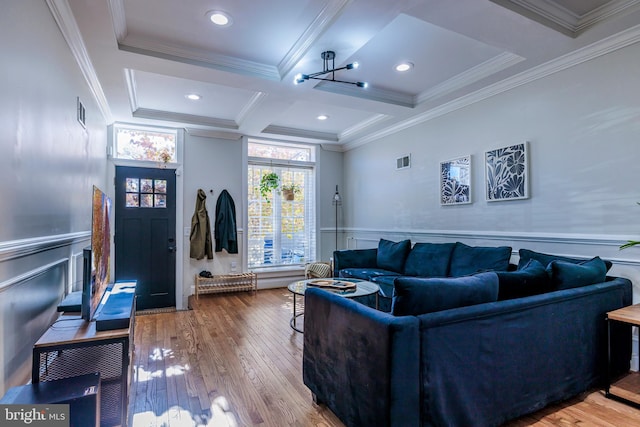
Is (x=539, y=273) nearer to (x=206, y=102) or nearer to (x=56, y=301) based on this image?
(x=56, y=301)

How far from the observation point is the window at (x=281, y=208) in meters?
5.93

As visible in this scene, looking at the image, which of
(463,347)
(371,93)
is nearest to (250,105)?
(371,93)

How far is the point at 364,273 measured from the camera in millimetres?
4414

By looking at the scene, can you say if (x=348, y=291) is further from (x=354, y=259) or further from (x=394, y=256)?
(x=354, y=259)

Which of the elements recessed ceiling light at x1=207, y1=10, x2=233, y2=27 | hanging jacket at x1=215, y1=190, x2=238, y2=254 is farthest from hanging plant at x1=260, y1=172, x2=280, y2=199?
recessed ceiling light at x1=207, y1=10, x2=233, y2=27

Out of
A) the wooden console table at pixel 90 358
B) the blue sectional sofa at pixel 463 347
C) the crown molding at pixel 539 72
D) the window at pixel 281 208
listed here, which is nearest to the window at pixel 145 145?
the window at pixel 281 208

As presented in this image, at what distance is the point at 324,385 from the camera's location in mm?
2082

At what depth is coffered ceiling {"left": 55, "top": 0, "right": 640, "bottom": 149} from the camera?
2371mm

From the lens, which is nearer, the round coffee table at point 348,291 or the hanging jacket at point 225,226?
the round coffee table at point 348,291

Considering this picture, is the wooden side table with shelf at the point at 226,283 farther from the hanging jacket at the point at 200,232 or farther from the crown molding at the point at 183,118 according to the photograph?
the crown molding at the point at 183,118

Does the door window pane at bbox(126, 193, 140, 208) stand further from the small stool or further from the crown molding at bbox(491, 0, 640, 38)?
the crown molding at bbox(491, 0, 640, 38)

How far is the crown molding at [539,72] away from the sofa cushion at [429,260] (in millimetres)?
1767

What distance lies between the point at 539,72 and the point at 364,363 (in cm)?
330

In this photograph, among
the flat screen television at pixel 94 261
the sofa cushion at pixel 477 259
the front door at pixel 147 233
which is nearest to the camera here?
the flat screen television at pixel 94 261
